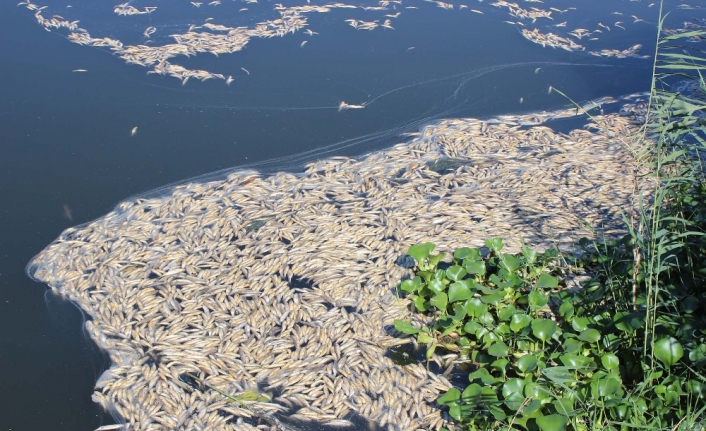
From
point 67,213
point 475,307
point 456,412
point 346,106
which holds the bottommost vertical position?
point 456,412

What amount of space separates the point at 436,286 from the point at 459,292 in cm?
17

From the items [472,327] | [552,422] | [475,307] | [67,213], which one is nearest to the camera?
[552,422]

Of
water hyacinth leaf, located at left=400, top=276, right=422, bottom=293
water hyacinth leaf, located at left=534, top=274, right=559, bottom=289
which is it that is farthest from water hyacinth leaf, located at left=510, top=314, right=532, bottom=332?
water hyacinth leaf, located at left=400, top=276, right=422, bottom=293

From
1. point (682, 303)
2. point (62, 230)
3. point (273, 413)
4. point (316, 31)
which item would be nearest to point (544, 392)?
point (682, 303)

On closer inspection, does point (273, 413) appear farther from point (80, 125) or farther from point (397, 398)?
point (80, 125)

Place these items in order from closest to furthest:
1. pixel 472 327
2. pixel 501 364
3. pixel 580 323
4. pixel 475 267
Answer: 1. pixel 501 364
2. pixel 580 323
3. pixel 472 327
4. pixel 475 267

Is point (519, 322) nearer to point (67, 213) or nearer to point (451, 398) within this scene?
point (451, 398)

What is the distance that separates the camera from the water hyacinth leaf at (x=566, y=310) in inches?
145

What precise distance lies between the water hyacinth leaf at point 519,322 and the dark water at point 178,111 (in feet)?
8.36

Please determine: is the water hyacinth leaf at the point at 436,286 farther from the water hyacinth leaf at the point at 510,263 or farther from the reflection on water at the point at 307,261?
the water hyacinth leaf at the point at 510,263

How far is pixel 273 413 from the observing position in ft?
11.2

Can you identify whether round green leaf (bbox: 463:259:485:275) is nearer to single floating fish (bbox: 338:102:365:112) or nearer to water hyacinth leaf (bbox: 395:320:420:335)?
water hyacinth leaf (bbox: 395:320:420:335)

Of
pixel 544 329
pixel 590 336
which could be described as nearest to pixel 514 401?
pixel 544 329

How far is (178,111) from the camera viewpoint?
21.7ft
